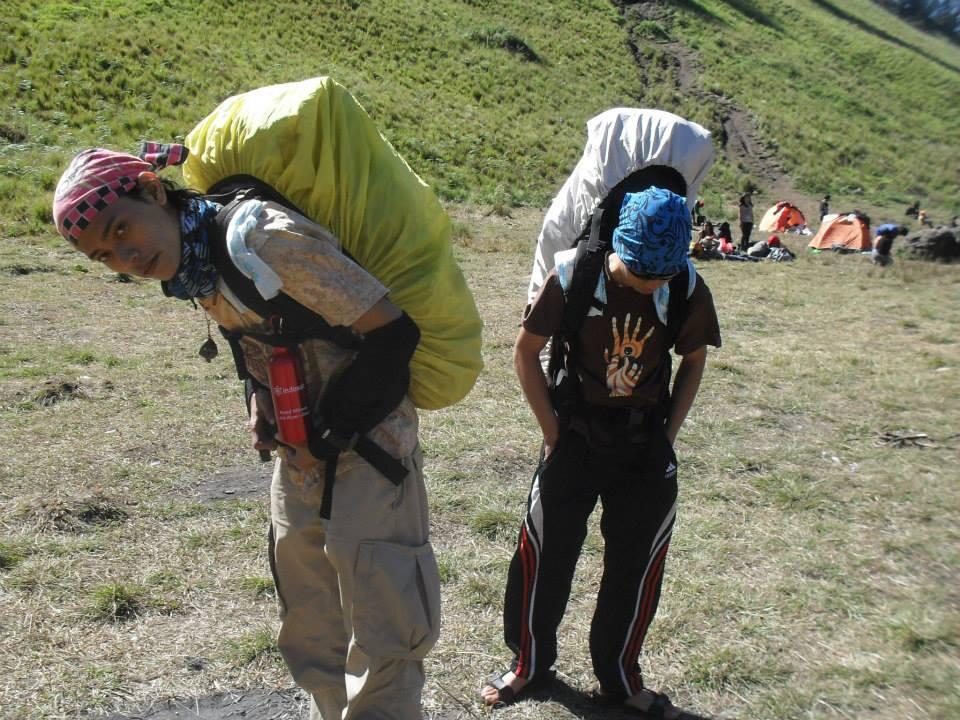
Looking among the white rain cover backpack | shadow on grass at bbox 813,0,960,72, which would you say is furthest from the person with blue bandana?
shadow on grass at bbox 813,0,960,72

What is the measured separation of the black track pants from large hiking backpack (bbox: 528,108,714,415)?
236 mm

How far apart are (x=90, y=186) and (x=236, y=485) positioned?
10.1 ft

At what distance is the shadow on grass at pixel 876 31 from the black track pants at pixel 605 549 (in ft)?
219

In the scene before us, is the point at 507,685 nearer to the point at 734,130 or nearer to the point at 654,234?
the point at 654,234

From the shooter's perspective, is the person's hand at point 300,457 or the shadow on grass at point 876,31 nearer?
the person's hand at point 300,457

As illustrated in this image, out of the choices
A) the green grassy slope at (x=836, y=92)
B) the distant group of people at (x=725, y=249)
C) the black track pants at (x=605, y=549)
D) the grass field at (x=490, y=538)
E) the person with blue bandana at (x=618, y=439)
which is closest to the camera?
the person with blue bandana at (x=618, y=439)

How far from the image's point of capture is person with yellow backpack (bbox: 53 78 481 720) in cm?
184

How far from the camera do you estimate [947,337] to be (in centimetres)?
898

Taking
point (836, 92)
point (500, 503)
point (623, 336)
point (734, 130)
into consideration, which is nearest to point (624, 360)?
point (623, 336)

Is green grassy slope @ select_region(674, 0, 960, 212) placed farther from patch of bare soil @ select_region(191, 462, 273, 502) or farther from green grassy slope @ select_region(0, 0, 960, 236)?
patch of bare soil @ select_region(191, 462, 273, 502)

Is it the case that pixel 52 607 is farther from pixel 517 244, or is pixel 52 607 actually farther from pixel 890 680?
pixel 517 244

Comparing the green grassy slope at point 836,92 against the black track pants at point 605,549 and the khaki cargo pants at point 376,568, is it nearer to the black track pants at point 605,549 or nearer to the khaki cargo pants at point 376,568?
the black track pants at point 605,549

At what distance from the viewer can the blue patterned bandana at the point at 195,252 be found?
189cm

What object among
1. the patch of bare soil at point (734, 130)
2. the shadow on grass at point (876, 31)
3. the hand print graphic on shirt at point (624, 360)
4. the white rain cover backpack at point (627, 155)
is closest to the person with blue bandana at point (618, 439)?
the hand print graphic on shirt at point (624, 360)
